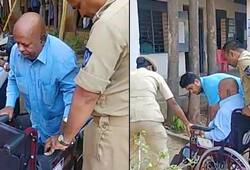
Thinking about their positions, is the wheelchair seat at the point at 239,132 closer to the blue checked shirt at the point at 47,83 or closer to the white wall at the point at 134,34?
the white wall at the point at 134,34

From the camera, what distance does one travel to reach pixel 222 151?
1692mm

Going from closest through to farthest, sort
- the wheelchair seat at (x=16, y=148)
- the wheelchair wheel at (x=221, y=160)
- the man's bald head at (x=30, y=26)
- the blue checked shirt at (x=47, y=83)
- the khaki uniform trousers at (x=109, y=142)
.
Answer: the wheelchair seat at (x=16, y=148) < the wheelchair wheel at (x=221, y=160) < the khaki uniform trousers at (x=109, y=142) < the man's bald head at (x=30, y=26) < the blue checked shirt at (x=47, y=83)

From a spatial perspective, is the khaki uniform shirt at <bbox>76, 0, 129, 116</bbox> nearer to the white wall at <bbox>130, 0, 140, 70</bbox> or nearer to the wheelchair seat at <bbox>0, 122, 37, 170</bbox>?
the white wall at <bbox>130, 0, 140, 70</bbox>

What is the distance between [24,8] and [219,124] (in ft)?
5.45

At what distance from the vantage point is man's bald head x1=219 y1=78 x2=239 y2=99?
164 centimetres

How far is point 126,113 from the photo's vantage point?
5.76ft

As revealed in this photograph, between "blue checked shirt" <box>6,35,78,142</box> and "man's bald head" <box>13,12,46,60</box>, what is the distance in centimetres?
4

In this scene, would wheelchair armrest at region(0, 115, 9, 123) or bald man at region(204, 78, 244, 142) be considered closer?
bald man at region(204, 78, 244, 142)

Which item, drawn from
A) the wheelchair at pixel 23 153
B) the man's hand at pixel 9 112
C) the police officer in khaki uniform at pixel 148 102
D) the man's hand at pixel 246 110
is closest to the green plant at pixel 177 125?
the police officer in khaki uniform at pixel 148 102

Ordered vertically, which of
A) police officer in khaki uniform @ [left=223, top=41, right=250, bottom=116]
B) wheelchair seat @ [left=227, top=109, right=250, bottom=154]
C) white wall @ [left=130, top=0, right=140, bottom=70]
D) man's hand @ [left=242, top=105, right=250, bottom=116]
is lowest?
wheelchair seat @ [left=227, top=109, right=250, bottom=154]

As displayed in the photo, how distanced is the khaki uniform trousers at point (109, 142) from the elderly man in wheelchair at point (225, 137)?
236mm

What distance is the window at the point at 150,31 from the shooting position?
1.68 meters

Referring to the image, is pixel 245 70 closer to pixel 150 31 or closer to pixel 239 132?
pixel 239 132

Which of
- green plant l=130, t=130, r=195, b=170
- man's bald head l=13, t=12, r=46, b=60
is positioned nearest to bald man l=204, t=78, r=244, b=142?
green plant l=130, t=130, r=195, b=170
